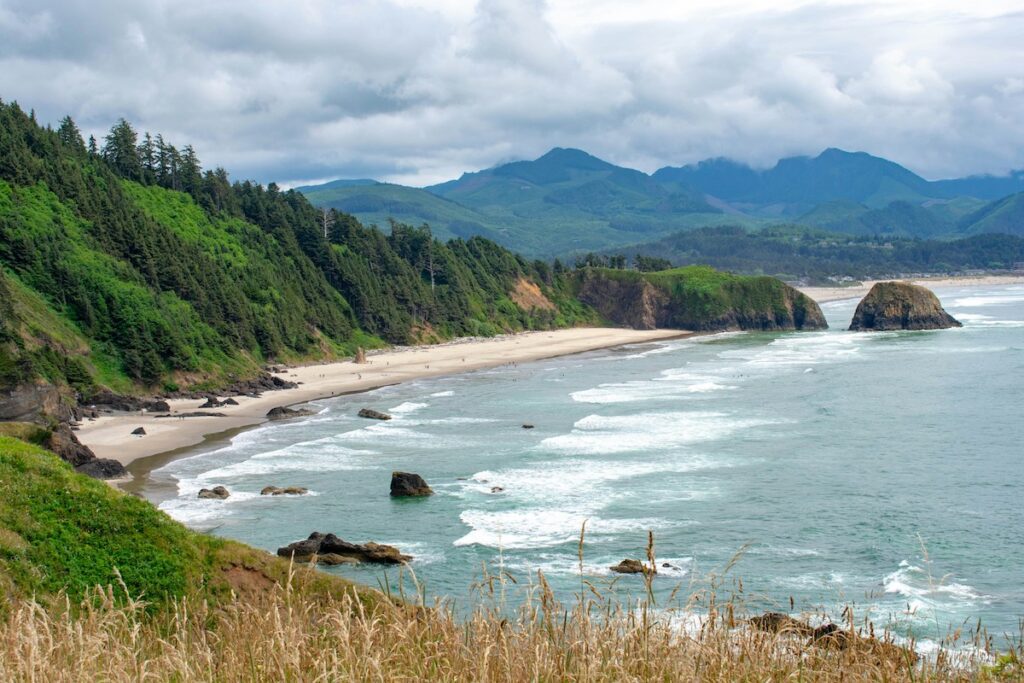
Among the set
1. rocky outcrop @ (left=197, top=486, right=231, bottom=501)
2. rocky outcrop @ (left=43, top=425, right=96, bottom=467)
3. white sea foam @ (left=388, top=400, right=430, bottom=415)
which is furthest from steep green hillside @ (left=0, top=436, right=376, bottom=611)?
white sea foam @ (left=388, top=400, right=430, bottom=415)

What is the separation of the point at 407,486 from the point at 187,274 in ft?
139

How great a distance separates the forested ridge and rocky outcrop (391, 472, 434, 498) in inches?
753

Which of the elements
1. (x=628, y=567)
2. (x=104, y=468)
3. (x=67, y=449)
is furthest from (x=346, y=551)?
(x=67, y=449)

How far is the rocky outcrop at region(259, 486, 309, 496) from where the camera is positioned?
3250 centimetres

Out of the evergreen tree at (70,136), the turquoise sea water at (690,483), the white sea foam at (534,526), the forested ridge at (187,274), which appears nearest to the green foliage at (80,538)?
the turquoise sea water at (690,483)

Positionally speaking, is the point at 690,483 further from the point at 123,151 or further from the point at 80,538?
the point at 123,151

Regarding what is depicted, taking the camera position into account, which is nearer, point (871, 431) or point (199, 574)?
point (199, 574)

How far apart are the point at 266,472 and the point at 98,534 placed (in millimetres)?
19117

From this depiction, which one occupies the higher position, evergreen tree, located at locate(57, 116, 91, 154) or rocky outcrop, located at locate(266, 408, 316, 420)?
evergreen tree, located at locate(57, 116, 91, 154)

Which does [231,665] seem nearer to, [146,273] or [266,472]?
[266,472]

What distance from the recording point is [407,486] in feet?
105

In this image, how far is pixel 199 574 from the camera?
17438 millimetres

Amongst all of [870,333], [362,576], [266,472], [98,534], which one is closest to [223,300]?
[266,472]

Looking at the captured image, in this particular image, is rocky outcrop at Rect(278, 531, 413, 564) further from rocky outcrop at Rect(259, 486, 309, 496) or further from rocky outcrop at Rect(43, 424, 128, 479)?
rocky outcrop at Rect(43, 424, 128, 479)
